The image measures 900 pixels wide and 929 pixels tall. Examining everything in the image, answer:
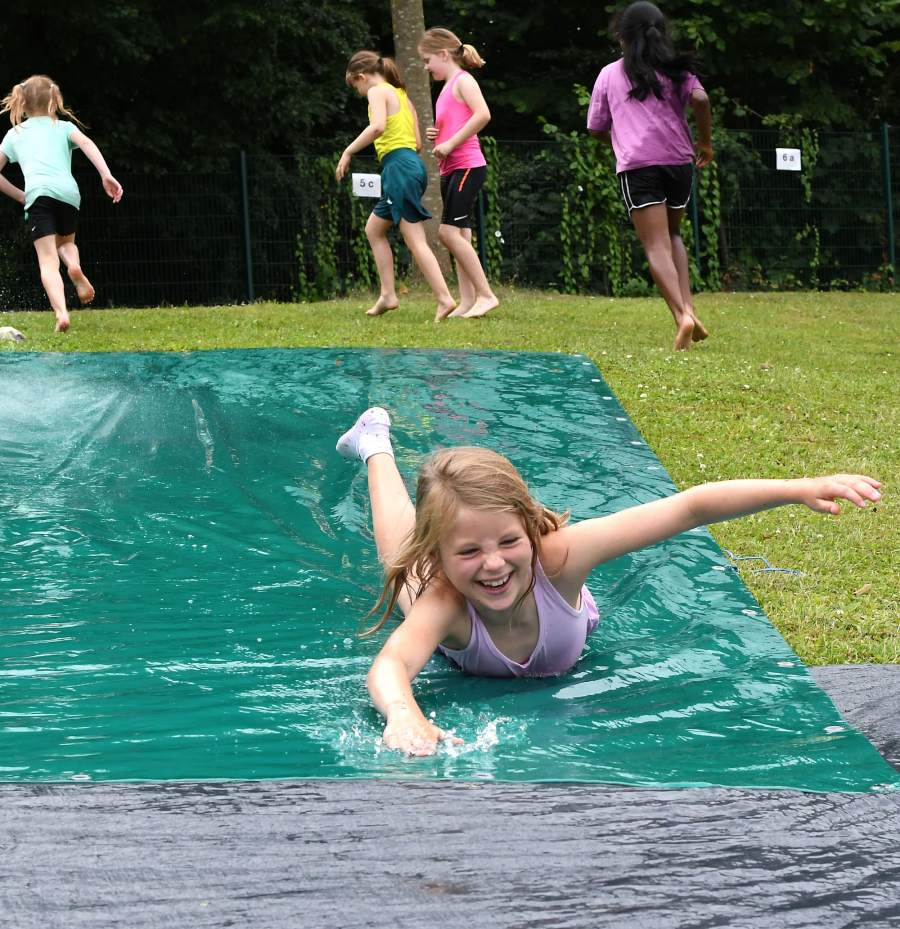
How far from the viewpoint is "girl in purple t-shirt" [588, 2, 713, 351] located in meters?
7.18

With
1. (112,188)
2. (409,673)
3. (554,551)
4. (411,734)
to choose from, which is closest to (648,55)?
(112,188)

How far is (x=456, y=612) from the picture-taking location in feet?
10.1

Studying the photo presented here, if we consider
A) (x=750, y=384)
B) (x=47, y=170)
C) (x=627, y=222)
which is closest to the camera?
(x=750, y=384)

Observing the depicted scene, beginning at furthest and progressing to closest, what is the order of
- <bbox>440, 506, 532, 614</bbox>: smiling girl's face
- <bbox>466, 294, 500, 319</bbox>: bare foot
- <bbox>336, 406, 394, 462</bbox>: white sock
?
<bbox>466, 294, 500, 319</bbox>: bare foot, <bbox>336, 406, 394, 462</bbox>: white sock, <bbox>440, 506, 532, 614</bbox>: smiling girl's face

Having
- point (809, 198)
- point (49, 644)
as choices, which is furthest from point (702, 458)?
point (809, 198)

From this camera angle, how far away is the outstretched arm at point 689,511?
2699 mm

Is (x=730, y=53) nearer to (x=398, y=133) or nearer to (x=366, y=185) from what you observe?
(x=366, y=185)

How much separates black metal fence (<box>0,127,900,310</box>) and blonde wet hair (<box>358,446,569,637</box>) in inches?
406

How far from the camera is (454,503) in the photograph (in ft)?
9.49

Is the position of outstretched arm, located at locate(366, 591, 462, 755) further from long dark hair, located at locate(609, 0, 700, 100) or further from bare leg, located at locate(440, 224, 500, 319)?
bare leg, located at locate(440, 224, 500, 319)

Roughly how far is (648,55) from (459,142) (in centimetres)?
168

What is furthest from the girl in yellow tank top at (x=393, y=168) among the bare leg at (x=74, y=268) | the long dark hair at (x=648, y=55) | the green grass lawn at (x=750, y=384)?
the bare leg at (x=74, y=268)

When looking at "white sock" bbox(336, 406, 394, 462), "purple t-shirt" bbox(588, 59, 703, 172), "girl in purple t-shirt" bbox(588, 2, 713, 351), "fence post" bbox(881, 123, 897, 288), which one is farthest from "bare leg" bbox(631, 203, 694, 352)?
"fence post" bbox(881, 123, 897, 288)

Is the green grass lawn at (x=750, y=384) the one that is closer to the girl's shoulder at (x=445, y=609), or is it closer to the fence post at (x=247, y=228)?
the girl's shoulder at (x=445, y=609)
